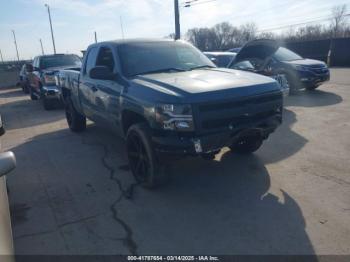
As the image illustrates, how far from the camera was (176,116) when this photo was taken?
3.77 meters

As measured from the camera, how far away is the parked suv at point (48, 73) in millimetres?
11719

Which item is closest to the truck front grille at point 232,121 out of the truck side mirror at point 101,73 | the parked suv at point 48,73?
the truck side mirror at point 101,73

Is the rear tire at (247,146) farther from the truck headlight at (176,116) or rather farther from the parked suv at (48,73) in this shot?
the parked suv at (48,73)

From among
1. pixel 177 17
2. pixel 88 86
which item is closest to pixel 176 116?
pixel 88 86

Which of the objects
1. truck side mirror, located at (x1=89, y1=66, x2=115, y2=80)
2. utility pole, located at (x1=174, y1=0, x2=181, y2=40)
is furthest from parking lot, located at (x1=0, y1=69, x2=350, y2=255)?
utility pole, located at (x1=174, y1=0, x2=181, y2=40)

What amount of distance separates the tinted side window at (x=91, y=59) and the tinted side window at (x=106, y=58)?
0.79 feet

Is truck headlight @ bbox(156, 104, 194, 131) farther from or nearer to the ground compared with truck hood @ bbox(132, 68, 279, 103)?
nearer to the ground

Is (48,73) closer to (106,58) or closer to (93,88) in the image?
(93,88)

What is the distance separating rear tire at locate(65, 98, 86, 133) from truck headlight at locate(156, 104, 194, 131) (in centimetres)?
444

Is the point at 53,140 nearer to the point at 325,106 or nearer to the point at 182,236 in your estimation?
the point at 182,236

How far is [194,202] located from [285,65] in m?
8.03

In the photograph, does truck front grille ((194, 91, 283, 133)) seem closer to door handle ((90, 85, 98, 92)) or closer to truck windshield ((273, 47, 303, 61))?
door handle ((90, 85, 98, 92))

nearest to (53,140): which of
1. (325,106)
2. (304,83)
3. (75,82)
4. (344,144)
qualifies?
(75,82)

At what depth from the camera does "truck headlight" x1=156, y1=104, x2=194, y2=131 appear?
3.74 m
